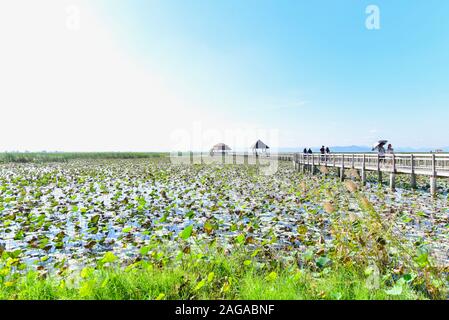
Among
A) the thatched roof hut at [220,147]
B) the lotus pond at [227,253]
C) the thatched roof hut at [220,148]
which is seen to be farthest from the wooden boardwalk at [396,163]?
the thatched roof hut at [220,147]

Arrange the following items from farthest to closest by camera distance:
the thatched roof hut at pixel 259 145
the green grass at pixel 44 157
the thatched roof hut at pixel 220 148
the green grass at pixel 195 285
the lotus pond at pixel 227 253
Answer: the thatched roof hut at pixel 220 148
the thatched roof hut at pixel 259 145
the green grass at pixel 44 157
the lotus pond at pixel 227 253
the green grass at pixel 195 285

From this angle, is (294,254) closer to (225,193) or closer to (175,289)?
(175,289)

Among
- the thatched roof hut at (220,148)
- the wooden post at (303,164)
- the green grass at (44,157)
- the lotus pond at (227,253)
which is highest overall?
the thatched roof hut at (220,148)

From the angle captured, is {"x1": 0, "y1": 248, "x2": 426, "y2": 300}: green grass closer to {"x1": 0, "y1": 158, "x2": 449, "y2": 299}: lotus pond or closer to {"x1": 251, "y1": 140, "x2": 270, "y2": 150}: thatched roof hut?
{"x1": 0, "y1": 158, "x2": 449, "y2": 299}: lotus pond

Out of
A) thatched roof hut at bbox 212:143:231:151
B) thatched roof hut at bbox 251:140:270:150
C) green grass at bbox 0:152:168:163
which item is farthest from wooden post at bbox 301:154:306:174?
thatched roof hut at bbox 212:143:231:151

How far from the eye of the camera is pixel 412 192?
1197cm

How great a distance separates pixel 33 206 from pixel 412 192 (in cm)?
1442

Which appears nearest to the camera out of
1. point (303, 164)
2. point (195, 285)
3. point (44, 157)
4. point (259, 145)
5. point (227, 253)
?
point (195, 285)

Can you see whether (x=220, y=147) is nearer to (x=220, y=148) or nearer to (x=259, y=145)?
(x=220, y=148)

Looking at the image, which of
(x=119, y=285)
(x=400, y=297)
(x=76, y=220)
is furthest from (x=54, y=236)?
(x=400, y=297)

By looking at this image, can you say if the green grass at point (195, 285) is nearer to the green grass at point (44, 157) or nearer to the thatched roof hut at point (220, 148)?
the green grass at point (44, 157)

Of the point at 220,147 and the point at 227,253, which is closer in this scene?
the point at 227,253

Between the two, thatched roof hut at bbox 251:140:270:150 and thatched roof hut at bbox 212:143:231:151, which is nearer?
thatched roof hut at bbox 251:140:270:150

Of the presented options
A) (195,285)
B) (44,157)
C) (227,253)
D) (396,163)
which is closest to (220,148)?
(44,157)
